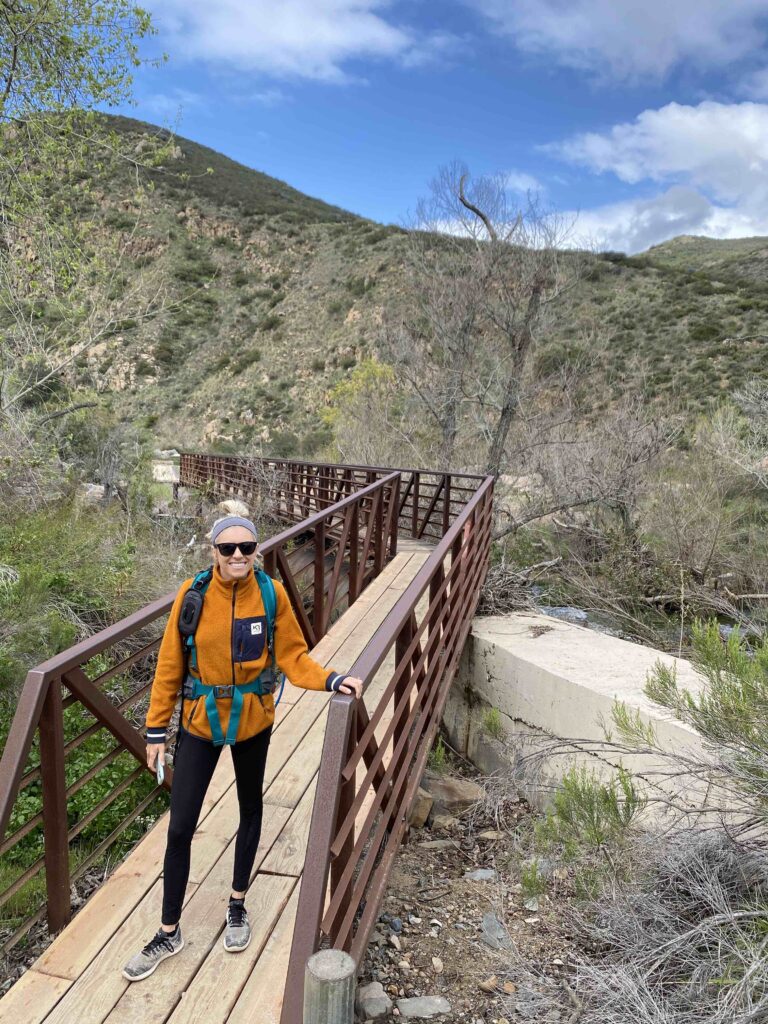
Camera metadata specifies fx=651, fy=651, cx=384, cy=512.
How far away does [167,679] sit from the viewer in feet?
7.58

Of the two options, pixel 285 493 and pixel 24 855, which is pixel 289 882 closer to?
pixel 24 855

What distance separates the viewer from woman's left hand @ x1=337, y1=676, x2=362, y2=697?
2.21 metres

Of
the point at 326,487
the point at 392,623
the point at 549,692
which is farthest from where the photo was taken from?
the point at 326,487

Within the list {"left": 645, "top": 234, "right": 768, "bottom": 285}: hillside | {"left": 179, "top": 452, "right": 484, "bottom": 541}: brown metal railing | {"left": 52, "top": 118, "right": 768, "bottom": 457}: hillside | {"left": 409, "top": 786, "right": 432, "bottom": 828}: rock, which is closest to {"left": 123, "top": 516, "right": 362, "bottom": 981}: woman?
{"left": 409, "top": 786, "right": 432, "bottom": 828}: rock

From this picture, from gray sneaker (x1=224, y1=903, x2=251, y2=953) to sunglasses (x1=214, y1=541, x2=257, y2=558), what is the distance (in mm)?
1374

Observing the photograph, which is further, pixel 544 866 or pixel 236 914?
pixel 544 866

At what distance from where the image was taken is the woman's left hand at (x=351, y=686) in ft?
7.24

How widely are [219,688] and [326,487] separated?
10351 mm

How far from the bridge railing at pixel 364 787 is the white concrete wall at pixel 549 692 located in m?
0.99

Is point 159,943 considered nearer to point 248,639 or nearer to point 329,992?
point 248,639

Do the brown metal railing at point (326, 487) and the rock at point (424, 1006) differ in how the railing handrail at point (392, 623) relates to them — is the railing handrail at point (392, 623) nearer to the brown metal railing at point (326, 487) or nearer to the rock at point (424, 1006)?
the rock at point (424, 1006)

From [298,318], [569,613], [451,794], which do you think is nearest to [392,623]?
[451,794]

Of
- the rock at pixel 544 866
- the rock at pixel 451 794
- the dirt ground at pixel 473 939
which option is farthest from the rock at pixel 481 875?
the rock at pixel 451 794

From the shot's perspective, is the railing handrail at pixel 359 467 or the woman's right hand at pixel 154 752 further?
the railing handrail at pixel 359 467
